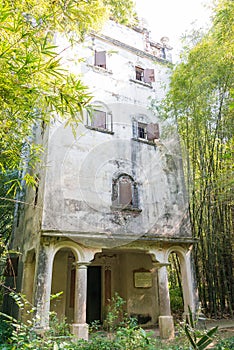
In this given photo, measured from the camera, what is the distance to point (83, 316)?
19.3ft

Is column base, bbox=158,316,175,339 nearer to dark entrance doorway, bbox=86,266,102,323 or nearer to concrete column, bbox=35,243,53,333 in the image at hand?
dark entrance doorway, bbox=86,266,102,323

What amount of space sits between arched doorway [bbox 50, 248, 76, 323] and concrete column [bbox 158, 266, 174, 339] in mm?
2869

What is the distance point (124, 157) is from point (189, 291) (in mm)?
4303

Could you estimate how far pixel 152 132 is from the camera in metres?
8.70

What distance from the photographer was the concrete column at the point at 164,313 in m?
6.45

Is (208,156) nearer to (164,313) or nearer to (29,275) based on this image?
(164,313)

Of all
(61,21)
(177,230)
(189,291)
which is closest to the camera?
(61,21)

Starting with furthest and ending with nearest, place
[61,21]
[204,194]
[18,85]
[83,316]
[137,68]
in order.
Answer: [137,68], [204,194], [83,316], [61,21], [18,85]

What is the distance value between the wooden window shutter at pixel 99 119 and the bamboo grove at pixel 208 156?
2.49 meters

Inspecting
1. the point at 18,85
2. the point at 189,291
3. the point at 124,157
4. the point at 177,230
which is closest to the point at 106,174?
the point at 124,157

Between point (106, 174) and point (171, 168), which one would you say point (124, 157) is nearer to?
point (106, 174)

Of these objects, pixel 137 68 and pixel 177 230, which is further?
pixel 137 68

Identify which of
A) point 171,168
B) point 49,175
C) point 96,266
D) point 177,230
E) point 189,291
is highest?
point 171,168

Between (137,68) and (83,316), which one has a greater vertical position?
(137,68)
